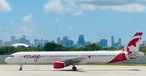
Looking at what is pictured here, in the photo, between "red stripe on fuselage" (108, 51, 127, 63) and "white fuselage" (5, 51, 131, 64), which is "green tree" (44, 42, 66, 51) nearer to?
"white fuselage" (5, 51, 131, 64)

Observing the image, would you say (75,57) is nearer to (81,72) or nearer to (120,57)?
(120,57)

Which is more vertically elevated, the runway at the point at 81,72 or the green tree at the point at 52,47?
the green tree at the point at 52,47

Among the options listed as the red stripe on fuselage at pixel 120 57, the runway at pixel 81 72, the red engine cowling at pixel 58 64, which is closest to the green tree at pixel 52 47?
the runway at pixel 81 72

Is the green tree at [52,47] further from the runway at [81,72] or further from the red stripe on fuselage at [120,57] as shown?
the red stripe on fuselage at [120,57]

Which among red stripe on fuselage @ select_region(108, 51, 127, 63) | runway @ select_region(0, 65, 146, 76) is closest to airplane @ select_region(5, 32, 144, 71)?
red stripe on fuselage @ select_region(108, 51, 127, 63)

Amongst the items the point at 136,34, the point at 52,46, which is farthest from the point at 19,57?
the point at 52,46

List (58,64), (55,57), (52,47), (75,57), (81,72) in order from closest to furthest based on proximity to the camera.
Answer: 1. (81,72)
2. (58,64)
3. (75,57)
4. (55,57)
5. (52,47)

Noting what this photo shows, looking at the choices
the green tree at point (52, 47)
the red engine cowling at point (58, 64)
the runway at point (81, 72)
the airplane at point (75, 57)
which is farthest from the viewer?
the green tree at point (52, 47)

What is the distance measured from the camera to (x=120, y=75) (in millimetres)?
44750

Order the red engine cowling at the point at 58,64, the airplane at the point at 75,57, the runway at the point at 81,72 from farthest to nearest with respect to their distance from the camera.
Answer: the airplane at the point at 75,57 → the red engine cowling at the point at 58,64 → the runway at the point at 81,72

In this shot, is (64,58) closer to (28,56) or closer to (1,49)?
(28,56)

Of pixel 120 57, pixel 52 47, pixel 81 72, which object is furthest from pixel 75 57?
pixel 52 47

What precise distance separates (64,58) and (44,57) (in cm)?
276

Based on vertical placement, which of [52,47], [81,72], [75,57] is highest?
[52,47]
